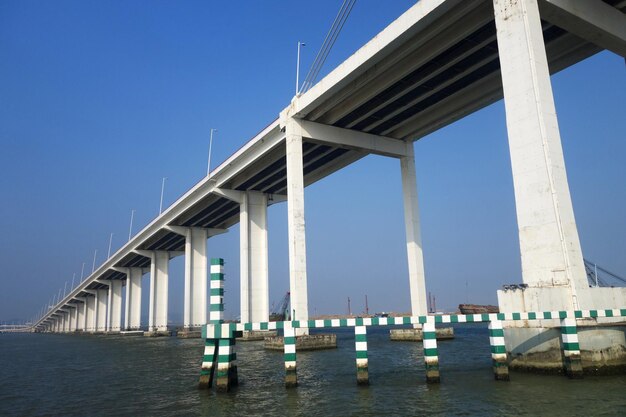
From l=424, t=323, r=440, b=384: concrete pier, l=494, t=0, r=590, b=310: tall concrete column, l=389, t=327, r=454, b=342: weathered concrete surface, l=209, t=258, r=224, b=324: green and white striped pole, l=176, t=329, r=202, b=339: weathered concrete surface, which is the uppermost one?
l=494, t=0, r=590, b=310: tall concrete column

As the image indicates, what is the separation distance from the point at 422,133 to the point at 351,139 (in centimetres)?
579

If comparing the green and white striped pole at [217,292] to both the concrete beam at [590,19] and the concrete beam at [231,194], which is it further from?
the concrete beam at [231,194]

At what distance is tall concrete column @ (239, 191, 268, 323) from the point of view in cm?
4553

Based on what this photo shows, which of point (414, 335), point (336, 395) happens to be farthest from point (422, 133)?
point (336, 395)

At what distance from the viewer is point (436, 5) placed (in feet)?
68.3

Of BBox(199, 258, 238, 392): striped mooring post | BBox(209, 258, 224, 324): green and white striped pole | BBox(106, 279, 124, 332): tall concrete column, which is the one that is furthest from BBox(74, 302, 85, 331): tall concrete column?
BBox(209, 258, 224, 324): green and white striped pole

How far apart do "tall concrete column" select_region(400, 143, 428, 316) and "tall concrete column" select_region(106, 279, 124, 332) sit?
8647cm

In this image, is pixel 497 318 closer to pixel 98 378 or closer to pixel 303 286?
pixel 98 378

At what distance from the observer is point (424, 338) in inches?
463

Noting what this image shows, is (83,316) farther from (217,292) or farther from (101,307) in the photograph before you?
(217,292)

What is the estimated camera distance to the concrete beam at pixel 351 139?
32438 millimetres

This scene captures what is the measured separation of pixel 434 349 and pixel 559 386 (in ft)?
9.49

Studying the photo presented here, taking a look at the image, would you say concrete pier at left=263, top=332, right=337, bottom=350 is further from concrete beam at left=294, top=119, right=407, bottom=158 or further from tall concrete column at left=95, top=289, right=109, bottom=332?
tall concrete column at left=95, top=289, right=109, bottom=332

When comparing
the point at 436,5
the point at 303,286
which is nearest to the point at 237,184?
the point at 303,286
